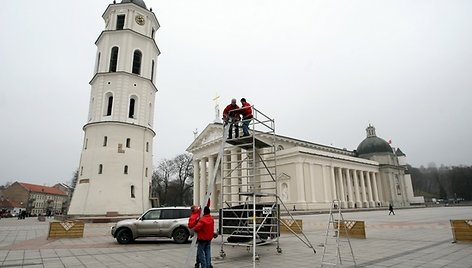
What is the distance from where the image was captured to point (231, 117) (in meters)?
10.1

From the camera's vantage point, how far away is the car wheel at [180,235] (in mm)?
13250

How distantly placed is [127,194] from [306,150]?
1364 inches

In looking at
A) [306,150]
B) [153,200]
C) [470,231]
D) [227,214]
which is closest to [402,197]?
[306,150]

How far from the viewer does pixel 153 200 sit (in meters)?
31.3

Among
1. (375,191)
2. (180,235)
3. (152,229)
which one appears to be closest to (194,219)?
(180,235)

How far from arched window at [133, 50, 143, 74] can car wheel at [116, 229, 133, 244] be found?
2210 cm

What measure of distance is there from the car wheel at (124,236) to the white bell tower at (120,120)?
14.0 m

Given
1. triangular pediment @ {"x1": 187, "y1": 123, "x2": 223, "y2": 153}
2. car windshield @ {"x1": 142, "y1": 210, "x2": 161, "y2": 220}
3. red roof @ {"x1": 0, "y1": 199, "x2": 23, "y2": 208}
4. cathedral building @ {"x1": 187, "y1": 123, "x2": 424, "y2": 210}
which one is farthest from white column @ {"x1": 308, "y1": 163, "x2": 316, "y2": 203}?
red roof @ {"x1": 0, "y1": 199, "x2": 23, "y2": 208}

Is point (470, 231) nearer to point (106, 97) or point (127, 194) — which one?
point (127, 194)

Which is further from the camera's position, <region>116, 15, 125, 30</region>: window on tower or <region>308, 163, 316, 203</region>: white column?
<region>308, 163, 316, 203</region>: white column

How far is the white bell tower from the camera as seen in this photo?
1049 inches

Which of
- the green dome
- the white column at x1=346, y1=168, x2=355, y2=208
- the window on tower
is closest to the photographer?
the window on tower

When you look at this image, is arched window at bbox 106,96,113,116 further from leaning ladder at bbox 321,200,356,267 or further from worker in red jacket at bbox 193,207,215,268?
worker in red jacket at bbox 193,207,215,268

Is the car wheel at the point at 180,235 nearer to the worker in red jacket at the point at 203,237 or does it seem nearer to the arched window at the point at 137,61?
the worker in red jacket at the point at 203,237
